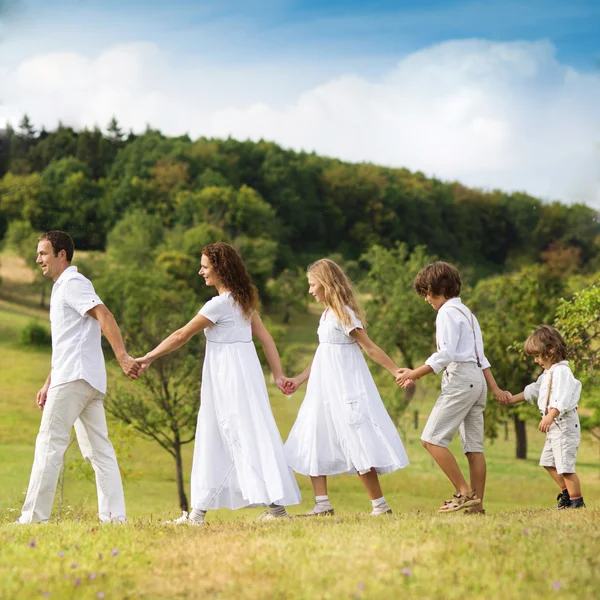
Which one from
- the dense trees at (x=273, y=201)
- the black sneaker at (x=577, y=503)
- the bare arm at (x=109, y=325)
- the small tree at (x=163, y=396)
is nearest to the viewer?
the bare arm at (x=109, y=325)

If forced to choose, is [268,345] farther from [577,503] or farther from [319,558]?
[577,503]

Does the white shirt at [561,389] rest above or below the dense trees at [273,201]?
below

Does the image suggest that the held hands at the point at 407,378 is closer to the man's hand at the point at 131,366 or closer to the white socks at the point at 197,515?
the white socks at the point at 197,515

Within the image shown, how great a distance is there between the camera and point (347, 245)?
11544 centimetres

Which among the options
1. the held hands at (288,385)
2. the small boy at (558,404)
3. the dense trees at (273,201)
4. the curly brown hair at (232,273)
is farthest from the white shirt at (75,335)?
the dense trees at (273,201)

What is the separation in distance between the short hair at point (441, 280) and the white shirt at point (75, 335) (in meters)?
3.47

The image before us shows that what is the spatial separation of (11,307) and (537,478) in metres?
54.3

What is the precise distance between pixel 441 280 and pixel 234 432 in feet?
8.99

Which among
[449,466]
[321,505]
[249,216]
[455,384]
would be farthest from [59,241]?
[249,216]

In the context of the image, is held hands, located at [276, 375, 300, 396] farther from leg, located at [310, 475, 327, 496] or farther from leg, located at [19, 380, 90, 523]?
leg, located at [19, 380, 90, 523]

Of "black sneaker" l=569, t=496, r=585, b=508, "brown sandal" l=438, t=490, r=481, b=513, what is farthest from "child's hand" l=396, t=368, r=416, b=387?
"black sneaker" l=569, t=496, r=585, b=508

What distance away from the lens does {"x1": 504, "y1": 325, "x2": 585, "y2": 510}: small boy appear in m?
10.4

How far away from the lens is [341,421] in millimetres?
9898

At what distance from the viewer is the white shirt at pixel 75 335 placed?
9.15 metres
